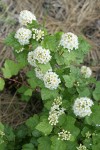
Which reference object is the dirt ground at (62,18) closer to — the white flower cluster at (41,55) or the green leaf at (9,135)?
the green leaf at (9,135)

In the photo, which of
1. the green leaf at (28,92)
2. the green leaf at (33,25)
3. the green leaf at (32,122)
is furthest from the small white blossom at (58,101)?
the green leaf at (28,92)

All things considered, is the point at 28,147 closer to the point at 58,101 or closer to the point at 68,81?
the point at 58,101

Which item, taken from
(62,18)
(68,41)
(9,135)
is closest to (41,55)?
(68,41)

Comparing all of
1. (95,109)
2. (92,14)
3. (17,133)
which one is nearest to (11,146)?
(17,133)

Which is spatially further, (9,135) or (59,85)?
(9,135)

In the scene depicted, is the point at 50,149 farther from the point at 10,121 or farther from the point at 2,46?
the point at 2,46

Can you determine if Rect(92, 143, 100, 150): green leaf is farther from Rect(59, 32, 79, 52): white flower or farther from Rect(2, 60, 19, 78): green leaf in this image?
Rect(2, 60, 19, 78): green leaf

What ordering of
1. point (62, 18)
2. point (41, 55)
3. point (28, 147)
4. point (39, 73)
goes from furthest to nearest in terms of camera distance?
point (62, 18) < point (28, 147) < point (39, 73) < point (41, 55)

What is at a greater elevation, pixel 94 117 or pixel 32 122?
pixel 94 117
